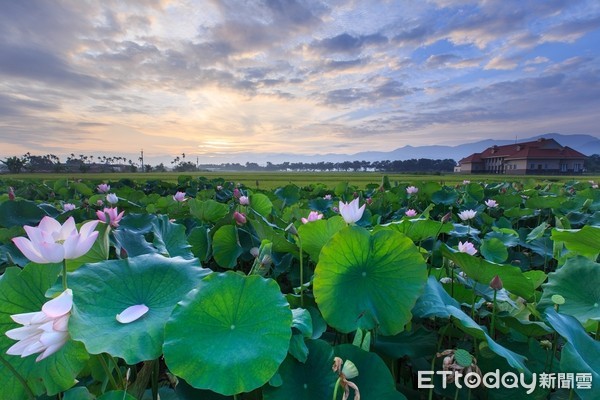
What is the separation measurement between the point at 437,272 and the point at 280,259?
0.67 m

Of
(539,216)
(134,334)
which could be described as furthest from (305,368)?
(539,216)

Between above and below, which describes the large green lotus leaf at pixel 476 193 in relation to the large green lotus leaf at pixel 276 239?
below

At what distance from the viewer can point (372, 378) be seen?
740 millimetres

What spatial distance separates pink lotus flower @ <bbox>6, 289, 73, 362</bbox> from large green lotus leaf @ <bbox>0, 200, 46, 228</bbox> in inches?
84.9

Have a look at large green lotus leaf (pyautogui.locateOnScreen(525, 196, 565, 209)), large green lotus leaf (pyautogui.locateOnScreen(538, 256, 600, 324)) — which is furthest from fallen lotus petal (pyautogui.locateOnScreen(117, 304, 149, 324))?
large green lotus leaf (pyautogui.locateOnScreen(525, 196, 565, 209))

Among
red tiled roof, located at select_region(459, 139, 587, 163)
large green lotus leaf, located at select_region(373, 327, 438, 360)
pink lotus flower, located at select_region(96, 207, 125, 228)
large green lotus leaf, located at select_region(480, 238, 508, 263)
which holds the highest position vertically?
red tiled roof, located at select_region(459, 139, 587, 163)

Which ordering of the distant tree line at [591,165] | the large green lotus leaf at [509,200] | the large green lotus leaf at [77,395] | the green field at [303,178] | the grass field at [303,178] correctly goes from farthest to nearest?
the distant tree line at [591,165], the grass field at [303,178], the green field at [303,178], the large green lotus leaf at [509,200], the large green lotus leaf at [77,395]

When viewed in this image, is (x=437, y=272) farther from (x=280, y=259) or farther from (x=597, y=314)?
(x=280, y=259)

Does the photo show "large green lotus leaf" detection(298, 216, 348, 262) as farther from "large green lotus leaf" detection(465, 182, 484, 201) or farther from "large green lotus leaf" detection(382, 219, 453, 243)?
"large green lotus leaf" detection(465, 182, 484, 201)

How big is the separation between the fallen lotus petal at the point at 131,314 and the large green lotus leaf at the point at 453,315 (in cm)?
61

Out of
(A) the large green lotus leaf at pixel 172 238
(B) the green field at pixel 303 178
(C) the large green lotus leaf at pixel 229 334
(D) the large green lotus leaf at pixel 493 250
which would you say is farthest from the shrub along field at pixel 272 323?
(B) the green field at pixel 303 178

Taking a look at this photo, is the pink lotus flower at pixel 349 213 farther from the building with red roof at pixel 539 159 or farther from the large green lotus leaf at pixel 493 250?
the building with red roof at pixel 539 159

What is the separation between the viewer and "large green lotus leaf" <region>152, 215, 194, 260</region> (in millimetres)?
1360

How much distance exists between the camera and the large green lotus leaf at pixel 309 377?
0.72m
